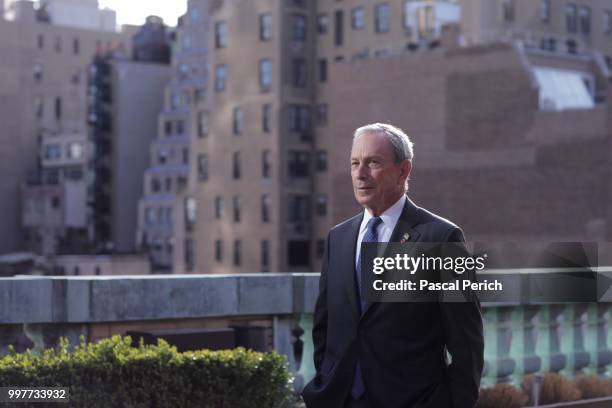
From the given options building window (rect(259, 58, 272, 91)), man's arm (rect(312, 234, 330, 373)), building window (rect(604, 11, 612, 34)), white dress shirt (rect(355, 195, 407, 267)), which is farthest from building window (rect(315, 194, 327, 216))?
white dress shirt (rect(355, 195, 407, 267))

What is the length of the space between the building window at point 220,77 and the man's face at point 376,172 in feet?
281

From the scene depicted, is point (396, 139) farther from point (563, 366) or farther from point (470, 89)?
point (470, 89)

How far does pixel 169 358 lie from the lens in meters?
8.02

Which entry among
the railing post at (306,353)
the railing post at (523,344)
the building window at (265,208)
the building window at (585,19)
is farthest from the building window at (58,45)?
the railing post at (306,353)

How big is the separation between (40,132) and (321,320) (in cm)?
13350

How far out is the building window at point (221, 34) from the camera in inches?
3615

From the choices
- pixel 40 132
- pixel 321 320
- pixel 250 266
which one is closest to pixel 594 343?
pixel 321 320

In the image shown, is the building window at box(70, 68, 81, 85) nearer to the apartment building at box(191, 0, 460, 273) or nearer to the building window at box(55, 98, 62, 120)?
the building window at box(55, 98, 62, 120)

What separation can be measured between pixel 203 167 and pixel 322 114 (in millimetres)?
11471

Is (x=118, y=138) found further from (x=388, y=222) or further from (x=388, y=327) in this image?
(x=388, y=327)

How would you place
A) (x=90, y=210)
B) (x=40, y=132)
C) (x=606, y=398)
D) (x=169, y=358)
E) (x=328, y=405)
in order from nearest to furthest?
(x=328, y=405)
(x=169, y=358)
(x=606, y=398)
(x=90, y=210)
(x=40, y=132)

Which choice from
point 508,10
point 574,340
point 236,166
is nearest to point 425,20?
point 508,10

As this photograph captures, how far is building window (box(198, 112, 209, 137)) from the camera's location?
94438 millimetres

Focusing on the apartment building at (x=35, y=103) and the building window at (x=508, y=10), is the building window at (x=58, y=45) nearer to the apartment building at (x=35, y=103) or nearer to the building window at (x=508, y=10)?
the apartment building at (x=35, y=103)
